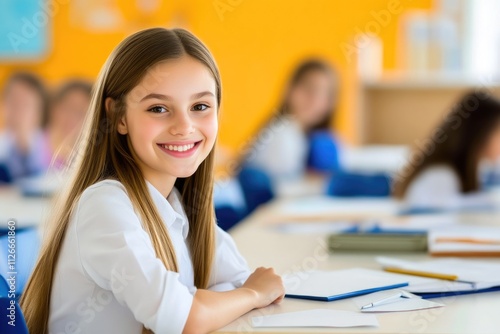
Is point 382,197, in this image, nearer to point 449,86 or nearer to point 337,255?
point 337,255

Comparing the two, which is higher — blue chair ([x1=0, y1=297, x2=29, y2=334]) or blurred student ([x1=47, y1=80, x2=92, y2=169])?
blurred student ([x1=47, y1=80, x2=92, y2=169])

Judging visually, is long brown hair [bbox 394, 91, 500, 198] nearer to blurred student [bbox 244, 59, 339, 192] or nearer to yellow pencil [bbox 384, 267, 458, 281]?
blurred student [bbox 244, 59, 339, 192]

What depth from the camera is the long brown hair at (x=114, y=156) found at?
1484mm

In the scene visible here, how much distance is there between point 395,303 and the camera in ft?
5.03

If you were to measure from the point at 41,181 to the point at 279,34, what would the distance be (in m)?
3.70

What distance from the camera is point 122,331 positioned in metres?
1.41

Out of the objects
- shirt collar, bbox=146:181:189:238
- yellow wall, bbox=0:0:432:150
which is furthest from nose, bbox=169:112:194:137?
yellow wall, bbox=0:0:432:150

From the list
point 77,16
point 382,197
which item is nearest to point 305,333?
point 382,197

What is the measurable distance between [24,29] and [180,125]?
6.60m

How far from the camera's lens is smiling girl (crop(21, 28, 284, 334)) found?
1356 millimetres

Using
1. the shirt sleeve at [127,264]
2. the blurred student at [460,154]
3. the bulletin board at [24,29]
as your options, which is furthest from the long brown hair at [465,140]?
the bulletin board at [24,29]

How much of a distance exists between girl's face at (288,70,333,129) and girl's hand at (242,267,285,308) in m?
3.60

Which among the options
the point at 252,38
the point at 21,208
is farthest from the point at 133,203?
the point at 252,38

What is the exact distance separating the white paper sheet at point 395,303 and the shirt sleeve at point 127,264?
35 cm
